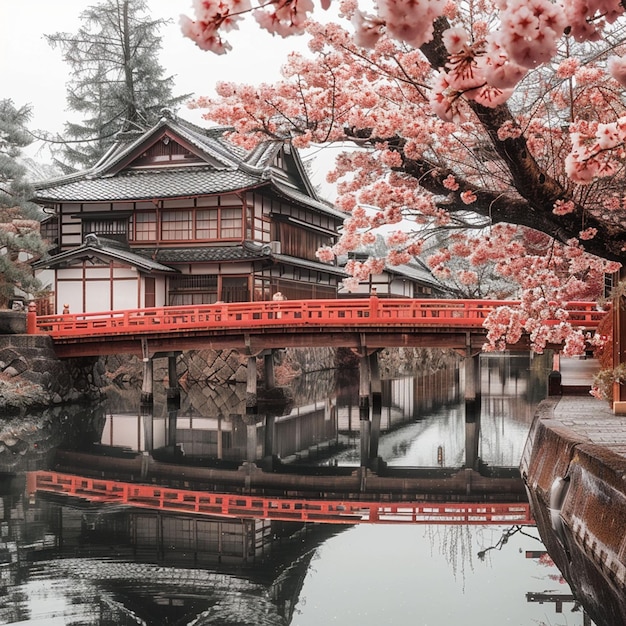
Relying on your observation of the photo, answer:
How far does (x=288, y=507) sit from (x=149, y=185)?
1984 cm

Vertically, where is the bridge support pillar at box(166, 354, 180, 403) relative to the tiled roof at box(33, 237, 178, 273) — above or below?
below

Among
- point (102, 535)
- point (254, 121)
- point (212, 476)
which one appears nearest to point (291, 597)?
point (102, 535)

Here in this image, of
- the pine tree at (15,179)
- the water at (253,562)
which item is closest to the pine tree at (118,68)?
the pine tree at (15,179)

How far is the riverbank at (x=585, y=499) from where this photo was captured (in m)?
8.22

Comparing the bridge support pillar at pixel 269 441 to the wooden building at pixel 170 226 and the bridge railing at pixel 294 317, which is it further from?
the wooden building at pixel 170 226

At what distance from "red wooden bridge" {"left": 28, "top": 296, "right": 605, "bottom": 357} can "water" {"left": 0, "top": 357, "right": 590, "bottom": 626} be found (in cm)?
501

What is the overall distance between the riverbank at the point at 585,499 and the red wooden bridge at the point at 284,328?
9.66 m

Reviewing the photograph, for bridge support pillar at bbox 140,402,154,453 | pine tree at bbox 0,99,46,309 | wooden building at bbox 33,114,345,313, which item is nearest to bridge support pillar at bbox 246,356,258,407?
bridge support pillar at bbox 140,402,154,453

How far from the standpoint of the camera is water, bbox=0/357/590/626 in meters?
8.46

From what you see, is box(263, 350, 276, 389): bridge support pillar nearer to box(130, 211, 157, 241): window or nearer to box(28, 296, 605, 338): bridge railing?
box(28, 296, 605, 338): bridge railing

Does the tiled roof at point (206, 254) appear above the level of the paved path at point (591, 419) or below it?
above

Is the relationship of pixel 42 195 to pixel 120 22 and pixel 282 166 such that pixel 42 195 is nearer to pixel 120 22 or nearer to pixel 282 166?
pixel 282 166

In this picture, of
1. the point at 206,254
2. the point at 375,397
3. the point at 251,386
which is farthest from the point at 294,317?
the point at 206,254

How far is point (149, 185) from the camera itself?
30.9m
